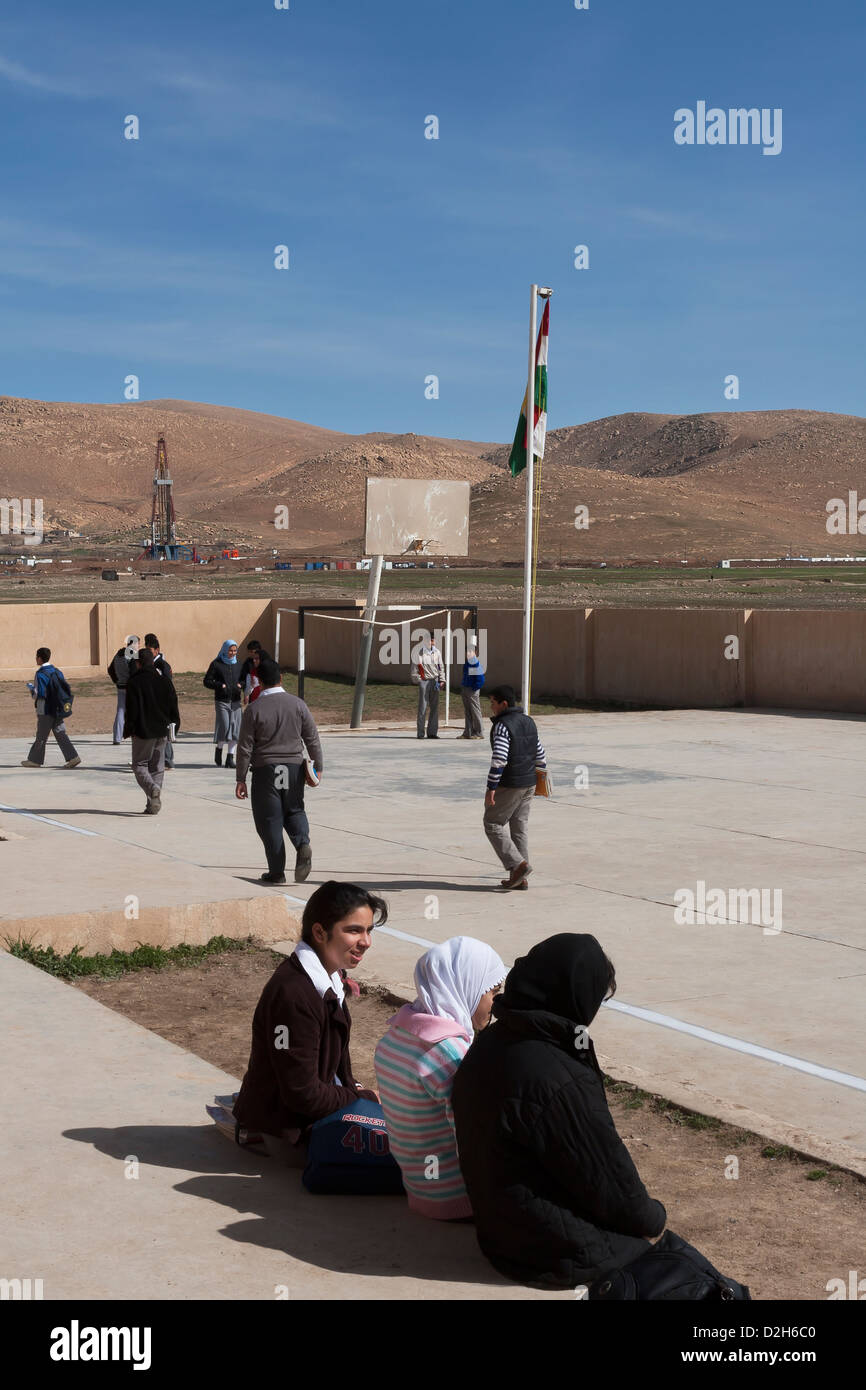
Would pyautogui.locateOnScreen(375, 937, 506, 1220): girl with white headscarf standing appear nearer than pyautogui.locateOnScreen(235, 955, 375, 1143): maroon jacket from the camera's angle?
Yes

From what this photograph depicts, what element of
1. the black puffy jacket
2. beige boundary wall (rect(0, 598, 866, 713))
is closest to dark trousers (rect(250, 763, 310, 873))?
the black puffy jacket

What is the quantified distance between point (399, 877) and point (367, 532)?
50.0ft

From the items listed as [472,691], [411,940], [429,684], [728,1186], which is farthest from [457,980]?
[429,684]

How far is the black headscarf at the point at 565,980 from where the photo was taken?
12.9ft

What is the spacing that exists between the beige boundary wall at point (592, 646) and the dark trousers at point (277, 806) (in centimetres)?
1492

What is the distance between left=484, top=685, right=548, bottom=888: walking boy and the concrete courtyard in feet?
0.96

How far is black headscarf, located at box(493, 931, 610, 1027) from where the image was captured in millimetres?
3945

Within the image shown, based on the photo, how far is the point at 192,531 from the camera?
173 m

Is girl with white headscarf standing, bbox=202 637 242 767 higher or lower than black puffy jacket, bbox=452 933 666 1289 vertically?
higher

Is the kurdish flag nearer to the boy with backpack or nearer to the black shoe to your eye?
the boy with backpack

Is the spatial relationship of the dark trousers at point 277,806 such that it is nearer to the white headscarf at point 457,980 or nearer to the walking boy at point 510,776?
the walking boy at point 510,776

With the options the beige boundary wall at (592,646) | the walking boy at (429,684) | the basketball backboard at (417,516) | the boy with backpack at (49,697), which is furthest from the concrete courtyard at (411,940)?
the basketball backboard at (417,516)

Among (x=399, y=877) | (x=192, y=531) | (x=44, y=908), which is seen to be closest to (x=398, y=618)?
(x=399, y=877)
